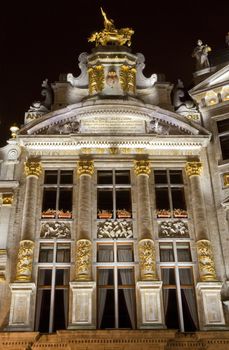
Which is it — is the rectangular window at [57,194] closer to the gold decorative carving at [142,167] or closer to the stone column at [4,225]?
the stone column at [4,225]

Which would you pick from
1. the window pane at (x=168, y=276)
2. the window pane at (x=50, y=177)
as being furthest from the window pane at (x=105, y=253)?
the window pane at (x=50, y=177)

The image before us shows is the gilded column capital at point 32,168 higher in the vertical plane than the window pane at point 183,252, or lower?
higher

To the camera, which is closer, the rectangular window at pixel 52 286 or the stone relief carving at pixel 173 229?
the rectangular window at pixel 52 286

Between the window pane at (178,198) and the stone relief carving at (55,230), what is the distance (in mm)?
4004

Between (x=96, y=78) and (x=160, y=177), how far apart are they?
543cm

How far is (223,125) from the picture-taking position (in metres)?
24.6

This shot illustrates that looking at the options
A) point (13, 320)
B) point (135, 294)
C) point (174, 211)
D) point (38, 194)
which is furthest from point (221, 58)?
point (13, 320)

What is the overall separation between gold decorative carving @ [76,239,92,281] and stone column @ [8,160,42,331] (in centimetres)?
153

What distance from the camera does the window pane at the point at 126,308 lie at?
19359mm

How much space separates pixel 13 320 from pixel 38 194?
511 centimetres

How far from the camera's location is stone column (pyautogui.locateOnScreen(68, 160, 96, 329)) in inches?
746

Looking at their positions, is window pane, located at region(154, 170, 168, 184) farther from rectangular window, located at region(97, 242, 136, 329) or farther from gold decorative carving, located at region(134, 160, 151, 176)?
rectangular window, located at region(97, 242, 136, 329)

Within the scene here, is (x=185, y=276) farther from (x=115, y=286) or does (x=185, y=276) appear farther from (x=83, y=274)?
(x=83, y=274)

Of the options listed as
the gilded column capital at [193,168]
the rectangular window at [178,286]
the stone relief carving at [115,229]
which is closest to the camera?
the rectangular window at [178,286]
